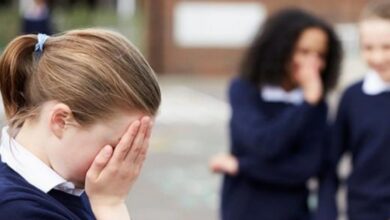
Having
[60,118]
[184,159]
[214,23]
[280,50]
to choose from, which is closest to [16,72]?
[60,118]

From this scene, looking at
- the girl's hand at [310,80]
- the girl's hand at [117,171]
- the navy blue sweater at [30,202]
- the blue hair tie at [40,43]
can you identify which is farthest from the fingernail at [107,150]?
the girl's hand at [310,80]

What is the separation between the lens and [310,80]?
383 centimetres

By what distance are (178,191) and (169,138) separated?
3.49m

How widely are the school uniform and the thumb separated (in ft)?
0.16

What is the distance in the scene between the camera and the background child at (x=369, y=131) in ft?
12.0

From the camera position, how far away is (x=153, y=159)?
10.5 meters

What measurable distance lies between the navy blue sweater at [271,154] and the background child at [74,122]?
1.83 metres

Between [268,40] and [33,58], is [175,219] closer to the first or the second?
[268,40]

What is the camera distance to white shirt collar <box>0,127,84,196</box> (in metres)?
1.87

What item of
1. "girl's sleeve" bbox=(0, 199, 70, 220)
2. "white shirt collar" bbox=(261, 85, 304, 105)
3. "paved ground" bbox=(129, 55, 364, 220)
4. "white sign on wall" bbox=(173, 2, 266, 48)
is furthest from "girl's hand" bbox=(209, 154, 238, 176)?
"white sign on wall" bbox=(173, 2, 266, 48)

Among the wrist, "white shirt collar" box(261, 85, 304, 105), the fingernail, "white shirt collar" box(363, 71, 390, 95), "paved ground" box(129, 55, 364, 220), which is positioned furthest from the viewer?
"paved ground" box(129, 55, 364, 220)

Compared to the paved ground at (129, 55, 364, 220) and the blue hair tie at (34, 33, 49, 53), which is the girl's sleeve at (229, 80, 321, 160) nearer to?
the paved ground at (129, 55, 364, 220)

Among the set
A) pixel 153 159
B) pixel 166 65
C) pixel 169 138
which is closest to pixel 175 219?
pixel 153 159

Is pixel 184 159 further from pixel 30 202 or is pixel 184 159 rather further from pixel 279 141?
pixel 30 202
